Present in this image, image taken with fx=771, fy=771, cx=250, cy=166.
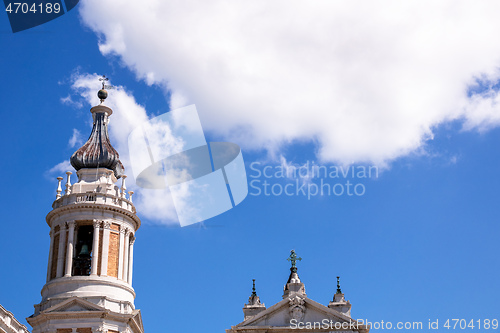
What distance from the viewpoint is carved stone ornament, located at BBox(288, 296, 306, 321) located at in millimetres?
54062

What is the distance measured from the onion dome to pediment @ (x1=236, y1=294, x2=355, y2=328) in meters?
15.6

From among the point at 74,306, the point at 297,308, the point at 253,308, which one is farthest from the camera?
the point at 253,308

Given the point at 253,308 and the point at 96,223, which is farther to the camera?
the point at 253,308

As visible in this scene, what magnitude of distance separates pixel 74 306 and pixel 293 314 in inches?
593

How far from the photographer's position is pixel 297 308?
178ft

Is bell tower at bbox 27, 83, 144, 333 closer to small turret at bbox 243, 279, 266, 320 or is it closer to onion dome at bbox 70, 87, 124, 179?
onion dome at bbox 70, 87, 124, 179

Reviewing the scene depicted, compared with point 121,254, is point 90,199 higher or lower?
higher

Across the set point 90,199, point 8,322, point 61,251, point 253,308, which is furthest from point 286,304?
point 8,322

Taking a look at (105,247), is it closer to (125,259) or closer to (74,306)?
(125,259)

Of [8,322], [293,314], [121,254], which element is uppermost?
[121,254]

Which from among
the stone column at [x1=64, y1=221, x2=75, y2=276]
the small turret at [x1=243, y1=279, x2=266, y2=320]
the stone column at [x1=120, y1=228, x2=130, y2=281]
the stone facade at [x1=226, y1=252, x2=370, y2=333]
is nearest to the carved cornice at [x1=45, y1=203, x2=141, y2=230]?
the stone column at [x1=64, y1=221, x2=75, y2=276]

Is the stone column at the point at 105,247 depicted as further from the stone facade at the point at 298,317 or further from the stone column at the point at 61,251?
the stone facade at the point at 298,317

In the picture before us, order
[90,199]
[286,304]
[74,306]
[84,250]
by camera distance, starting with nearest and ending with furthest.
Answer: [74,306], [84,250], [286,304], [90,199]

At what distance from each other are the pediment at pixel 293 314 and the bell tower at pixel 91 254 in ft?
28.9
